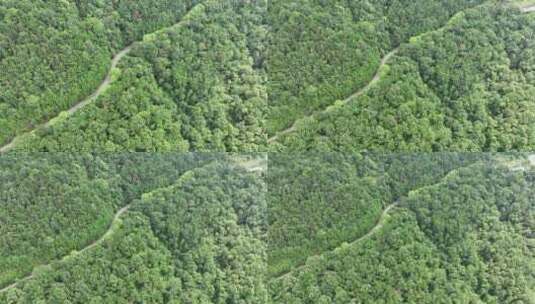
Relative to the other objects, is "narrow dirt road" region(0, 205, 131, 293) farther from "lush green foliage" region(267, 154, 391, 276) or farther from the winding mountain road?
the winding mountain road

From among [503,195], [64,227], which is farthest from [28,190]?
[503,195]

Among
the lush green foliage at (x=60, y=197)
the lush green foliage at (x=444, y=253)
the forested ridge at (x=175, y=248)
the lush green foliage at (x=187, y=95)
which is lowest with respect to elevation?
the lush green foliage at (x=444, y=253)

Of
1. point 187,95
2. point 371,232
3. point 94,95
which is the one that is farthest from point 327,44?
point 94,95

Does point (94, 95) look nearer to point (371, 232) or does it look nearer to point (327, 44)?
point (327, 44)

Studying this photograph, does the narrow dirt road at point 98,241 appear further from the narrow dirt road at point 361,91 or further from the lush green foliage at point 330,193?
the narrow dirt road at point 361,91

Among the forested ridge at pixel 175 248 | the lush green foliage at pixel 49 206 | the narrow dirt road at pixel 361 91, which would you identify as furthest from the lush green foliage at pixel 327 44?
the lush green foliage at pixel 49 206

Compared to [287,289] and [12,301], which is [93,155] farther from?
[287,289]

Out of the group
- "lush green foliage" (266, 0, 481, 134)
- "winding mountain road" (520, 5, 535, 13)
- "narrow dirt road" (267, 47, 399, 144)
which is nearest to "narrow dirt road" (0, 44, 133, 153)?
"lush green foliage" (266, 0, 481, 134)
